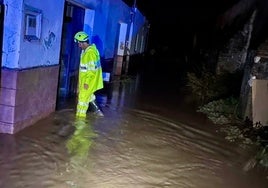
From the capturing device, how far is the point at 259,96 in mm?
7305

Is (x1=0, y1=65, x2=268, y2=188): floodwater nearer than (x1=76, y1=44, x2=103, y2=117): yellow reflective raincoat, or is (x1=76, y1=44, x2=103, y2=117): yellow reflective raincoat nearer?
(x1=0, y1=65, x2=268, y2=188): floodwater

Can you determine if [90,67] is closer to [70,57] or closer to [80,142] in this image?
[80,142]

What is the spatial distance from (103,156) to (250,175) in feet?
7.46

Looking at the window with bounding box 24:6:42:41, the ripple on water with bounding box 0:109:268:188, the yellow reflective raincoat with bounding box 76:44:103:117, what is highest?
the window with bounding box 24:6:42:41

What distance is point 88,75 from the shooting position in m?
6.93

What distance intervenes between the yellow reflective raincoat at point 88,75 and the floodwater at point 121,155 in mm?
327

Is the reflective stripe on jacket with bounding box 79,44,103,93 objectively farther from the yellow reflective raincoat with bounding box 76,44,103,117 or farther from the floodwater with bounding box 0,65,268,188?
the floodwater with bounding box 0,65,268,188

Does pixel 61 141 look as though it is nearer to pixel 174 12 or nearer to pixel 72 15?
pixel 72 15

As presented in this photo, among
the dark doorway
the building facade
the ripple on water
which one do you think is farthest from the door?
the ripple on water

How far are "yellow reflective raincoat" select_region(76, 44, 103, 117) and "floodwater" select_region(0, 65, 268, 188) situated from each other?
12.9 inches

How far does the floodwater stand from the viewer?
4307 millimetres

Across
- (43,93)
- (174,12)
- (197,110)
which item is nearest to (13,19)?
(43,93)

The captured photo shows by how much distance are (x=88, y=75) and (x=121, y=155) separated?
2.28 m

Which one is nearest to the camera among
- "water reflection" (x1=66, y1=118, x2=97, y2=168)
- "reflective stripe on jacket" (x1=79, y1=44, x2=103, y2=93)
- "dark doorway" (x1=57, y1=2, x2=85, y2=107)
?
"water reflection" (x1=66, y1=118, x2=97, y2=168)
